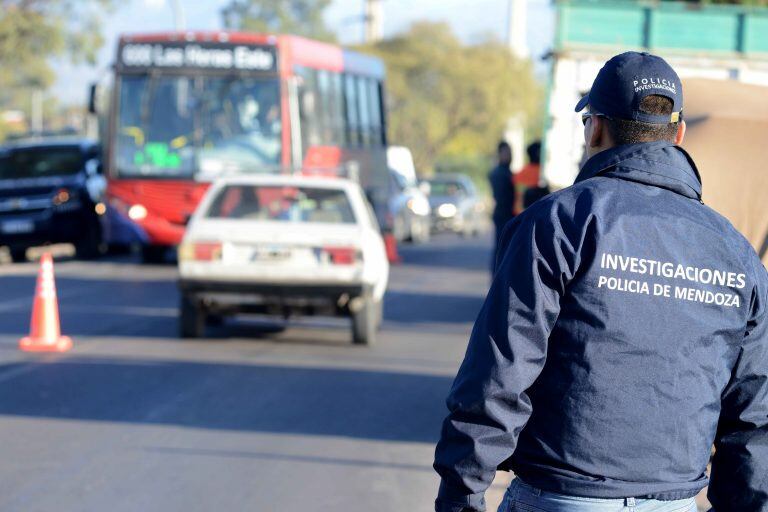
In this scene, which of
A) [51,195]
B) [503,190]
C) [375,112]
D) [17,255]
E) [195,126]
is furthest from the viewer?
[375,112]

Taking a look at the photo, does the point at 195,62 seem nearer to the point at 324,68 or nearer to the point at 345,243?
the point at 324,68

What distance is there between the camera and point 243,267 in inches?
471

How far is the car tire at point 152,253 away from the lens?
2322cm

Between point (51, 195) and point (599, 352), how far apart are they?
69.5ft

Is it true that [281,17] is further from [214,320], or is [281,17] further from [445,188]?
[214,320]

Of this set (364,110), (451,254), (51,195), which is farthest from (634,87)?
(451,254)

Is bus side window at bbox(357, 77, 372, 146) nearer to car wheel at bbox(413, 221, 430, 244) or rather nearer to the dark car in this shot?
the dark car

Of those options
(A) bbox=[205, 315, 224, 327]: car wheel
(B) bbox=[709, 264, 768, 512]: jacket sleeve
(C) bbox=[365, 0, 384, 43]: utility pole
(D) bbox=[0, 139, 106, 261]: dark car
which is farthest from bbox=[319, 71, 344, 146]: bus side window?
(C) bbox=[365, 0, 384, 43]: utility pole

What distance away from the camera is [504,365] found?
2.77 metres

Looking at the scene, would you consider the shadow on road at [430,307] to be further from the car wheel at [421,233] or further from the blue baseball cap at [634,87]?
the car wheel at [421,233]

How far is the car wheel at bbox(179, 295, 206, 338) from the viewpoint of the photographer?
40.3 ft

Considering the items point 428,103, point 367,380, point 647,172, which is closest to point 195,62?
point 367,380

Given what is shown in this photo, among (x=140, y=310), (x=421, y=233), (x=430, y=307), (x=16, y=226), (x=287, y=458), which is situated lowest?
(x=421, y=233)

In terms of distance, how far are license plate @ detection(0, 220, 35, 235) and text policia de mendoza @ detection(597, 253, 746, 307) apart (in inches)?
821
